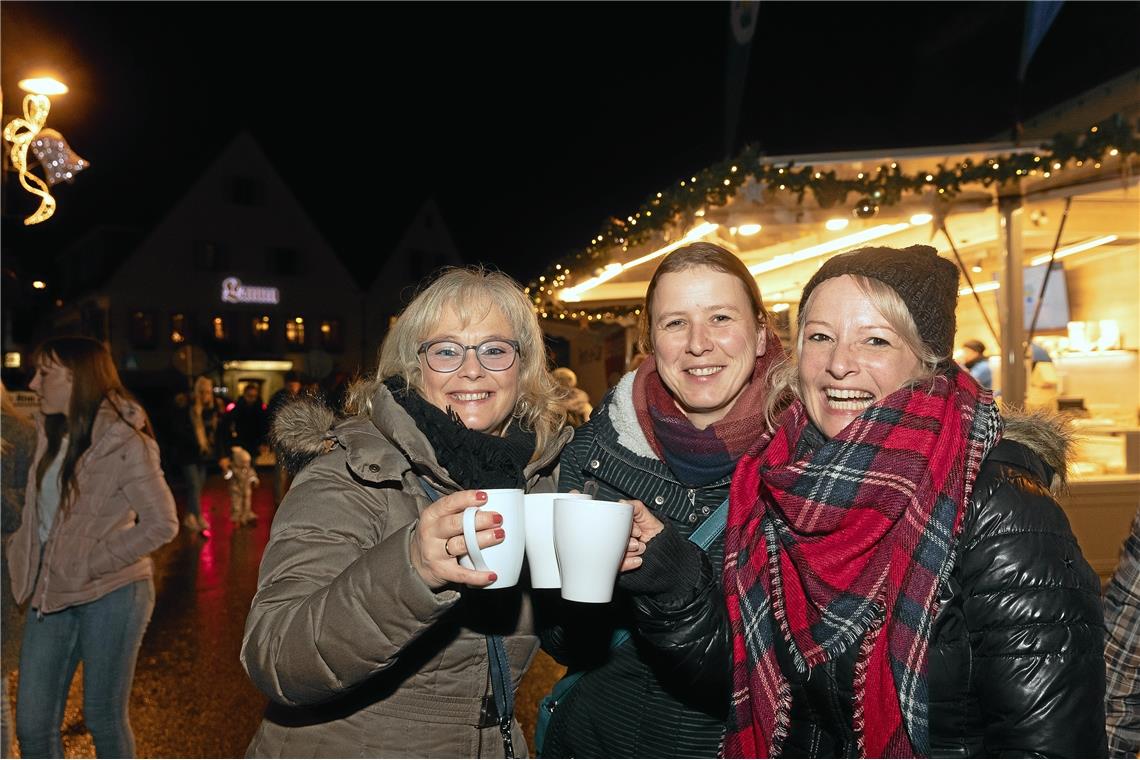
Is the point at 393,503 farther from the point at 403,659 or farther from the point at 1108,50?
the point at 1108,50

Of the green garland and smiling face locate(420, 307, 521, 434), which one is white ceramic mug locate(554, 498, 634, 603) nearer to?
smiling face locate(420, 307, 521, 434)

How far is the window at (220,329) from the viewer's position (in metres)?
33.8

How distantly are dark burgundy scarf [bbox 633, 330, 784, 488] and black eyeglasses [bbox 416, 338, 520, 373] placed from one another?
0.53 meters

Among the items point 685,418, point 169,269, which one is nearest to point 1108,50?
point 685,418

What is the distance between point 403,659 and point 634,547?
708 millimetres

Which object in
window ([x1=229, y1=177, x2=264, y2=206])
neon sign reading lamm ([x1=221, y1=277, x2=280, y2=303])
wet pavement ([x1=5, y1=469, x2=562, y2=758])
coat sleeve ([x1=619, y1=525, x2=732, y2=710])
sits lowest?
wet pavement ([x1=5, y1=469, x2=562, y2=758])

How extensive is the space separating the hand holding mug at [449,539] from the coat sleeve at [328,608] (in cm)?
4

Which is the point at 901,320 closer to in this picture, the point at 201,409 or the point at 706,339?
the point at 706,339

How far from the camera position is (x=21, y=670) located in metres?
3.77

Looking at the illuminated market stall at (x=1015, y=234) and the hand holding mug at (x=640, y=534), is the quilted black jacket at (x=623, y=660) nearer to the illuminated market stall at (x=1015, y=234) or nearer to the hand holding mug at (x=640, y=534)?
the hand holding mug at (x=640, y=534)

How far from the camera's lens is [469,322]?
234 centimetres

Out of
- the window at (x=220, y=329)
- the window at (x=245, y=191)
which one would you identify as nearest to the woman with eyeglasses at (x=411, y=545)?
the window at (x=220, y=329)

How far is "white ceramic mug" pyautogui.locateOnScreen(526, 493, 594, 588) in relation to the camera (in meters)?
1.55

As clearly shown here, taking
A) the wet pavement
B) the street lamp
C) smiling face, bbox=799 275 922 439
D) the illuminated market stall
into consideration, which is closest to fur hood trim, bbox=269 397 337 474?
smiling face, bbox=799 275 922 439
